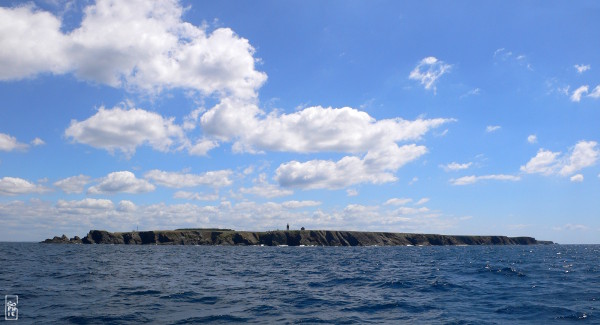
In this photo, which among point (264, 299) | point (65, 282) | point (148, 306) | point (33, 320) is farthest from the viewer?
point (65, 282)

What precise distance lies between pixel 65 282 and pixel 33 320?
1532 cm

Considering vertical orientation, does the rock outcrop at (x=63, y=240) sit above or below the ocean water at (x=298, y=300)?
below

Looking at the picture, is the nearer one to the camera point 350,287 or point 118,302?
point 118,302

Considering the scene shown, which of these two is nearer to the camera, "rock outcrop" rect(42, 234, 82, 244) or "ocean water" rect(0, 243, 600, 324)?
"ocean water" rect(0, 243, 600, 324)

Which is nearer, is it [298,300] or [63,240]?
[298,300]

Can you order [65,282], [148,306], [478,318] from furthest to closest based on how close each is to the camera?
[65,282] < [148,306] < [478,318]

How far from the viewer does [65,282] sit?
3212 cm

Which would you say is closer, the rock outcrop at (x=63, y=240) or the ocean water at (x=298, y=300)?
the ocean water at (x=298, y=300)

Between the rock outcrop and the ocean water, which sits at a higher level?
the ocean water

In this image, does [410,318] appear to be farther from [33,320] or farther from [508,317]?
[33,320]

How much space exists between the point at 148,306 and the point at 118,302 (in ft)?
7.64

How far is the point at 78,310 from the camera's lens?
21.1 m

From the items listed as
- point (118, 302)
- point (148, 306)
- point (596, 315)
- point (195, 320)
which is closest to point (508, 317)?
point (596, 315)

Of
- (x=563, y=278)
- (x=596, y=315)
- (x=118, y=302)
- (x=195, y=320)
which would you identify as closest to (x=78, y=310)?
(x=118, y=302)
